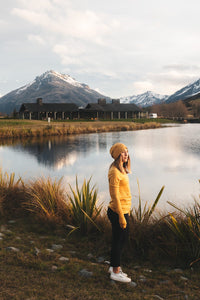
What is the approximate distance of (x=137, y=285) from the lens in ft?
11.5

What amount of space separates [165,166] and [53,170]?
698cm

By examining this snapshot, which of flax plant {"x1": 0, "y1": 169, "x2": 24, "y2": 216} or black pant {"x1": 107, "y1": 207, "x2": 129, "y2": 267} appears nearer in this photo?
black pant {"x1": 107, "y1": 207, "x2": 129, "y2": 267}

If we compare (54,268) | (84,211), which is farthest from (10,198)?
(54,268)

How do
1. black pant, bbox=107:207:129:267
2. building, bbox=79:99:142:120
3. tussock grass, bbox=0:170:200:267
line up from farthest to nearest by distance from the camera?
building, bbox=79:99:142:120 → tussock grass, bbox=0:170:200:267 → black pant, bbox=107:207:129:267

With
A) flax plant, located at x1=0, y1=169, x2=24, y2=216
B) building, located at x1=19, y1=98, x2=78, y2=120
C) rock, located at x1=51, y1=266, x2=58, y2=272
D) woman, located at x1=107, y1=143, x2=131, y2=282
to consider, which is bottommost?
rock, located at x1=51, y1=266, x2=58, y2=272

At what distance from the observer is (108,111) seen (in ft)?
268

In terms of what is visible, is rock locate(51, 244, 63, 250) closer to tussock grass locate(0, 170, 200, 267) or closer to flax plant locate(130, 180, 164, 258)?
tussock grass locate(0, 170, 200, 267)

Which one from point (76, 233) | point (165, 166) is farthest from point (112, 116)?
point (76, 233)

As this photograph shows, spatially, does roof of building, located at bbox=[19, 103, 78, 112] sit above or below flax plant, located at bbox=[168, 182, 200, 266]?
above

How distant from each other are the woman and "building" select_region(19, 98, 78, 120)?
2893 inches

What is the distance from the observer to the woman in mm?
3654

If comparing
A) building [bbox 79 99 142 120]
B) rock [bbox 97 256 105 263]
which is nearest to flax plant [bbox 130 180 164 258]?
rock [bbox 97 256 105 263]

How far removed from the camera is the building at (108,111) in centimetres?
8100

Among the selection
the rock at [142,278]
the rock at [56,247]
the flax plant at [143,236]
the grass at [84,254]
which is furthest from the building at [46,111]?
the rock at [142,278]
